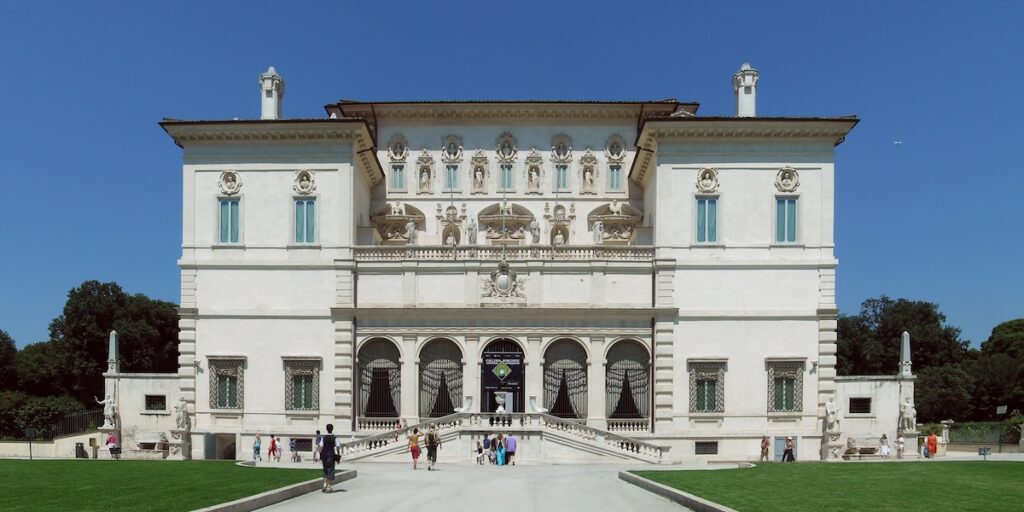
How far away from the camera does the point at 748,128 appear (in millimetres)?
46438

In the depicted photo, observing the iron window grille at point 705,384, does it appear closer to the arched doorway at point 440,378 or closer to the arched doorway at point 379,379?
the arched doorway at point 440,378

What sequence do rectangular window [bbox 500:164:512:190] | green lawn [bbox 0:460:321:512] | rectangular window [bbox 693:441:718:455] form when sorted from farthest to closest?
rectangular window [bbox 500:164:512:190] < rectangular window [bbox 693:441:718:455] < green lawn [bbox 0:460:321:512]

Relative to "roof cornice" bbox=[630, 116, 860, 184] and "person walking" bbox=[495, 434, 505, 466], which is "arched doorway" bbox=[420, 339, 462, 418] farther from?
"roof cornice" bbox=[630, 116, 860, 184]

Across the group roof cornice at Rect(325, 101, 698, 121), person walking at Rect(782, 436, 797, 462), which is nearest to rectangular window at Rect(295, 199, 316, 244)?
roof cornice at Rect(325, 101, 698, 121)

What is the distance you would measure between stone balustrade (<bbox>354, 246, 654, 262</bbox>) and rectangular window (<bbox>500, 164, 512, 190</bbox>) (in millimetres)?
8185

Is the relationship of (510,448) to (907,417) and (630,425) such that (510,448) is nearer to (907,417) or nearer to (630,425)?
(630,425)

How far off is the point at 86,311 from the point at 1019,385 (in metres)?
86.4

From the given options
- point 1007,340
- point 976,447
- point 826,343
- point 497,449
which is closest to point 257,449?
point 497,449

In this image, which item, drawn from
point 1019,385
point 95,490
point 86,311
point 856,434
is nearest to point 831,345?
point 856,434

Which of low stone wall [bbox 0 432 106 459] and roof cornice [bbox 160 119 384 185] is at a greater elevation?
roof cornice [bbox 160 119 384 185]

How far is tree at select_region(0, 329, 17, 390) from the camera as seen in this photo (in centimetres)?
8512

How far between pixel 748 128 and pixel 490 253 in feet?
46.4

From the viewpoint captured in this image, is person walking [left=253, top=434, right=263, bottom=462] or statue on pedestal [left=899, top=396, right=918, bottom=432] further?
statue on pedestal [left=899, top=396, right=918, bottom=432]

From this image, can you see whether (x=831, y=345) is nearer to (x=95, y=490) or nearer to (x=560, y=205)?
(x=560, y=205)
